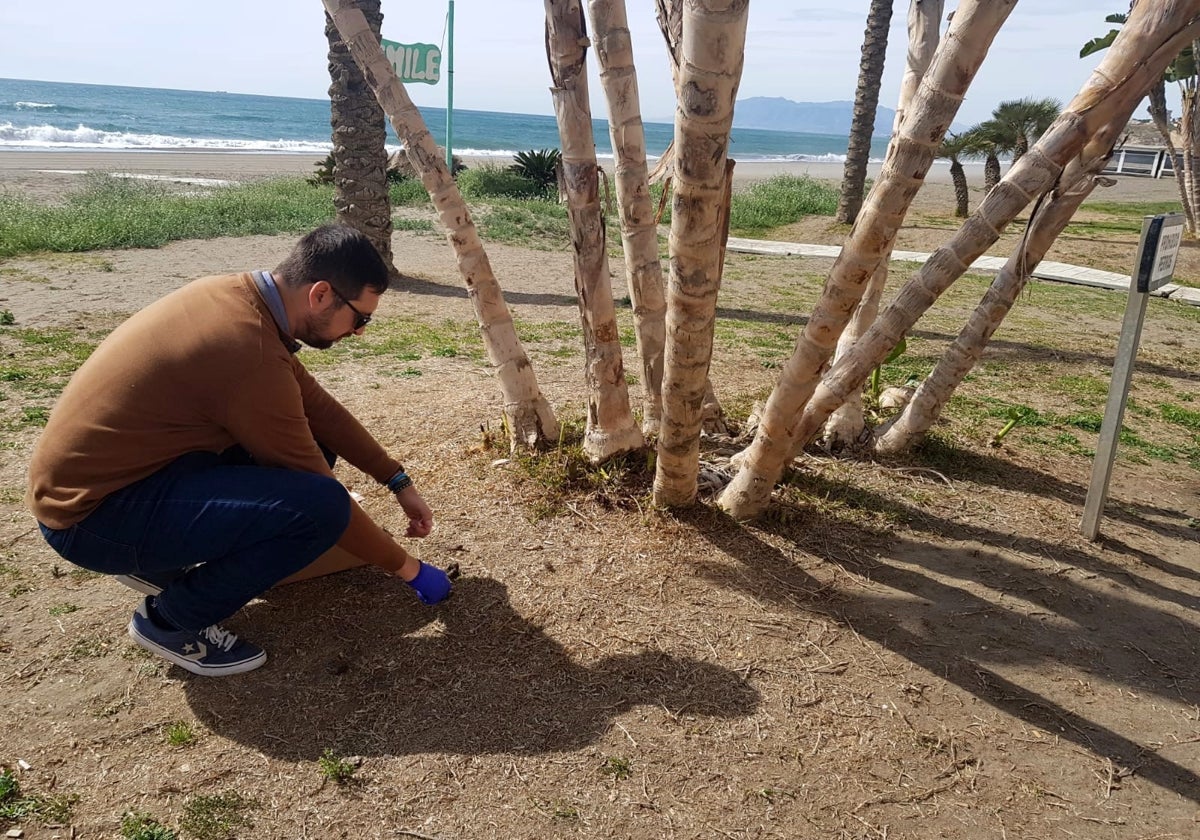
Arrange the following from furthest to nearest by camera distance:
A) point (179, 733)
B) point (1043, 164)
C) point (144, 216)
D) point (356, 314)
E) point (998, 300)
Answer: point (144, 216) < point (998, 300) < point (1043, 164) < point (356, 314) < point (179, 733)

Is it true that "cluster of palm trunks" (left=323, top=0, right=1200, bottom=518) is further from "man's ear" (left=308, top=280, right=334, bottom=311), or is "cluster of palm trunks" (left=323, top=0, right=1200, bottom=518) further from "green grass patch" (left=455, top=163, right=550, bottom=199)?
"green grass patch" (left=455, top=163, right=550, bottom=199)

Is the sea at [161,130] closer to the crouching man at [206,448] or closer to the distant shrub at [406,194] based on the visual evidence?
the distant shrub at [406,194]

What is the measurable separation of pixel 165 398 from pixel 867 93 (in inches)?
552

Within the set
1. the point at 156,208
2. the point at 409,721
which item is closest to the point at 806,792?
the point at 409,721

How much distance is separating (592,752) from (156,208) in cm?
1281

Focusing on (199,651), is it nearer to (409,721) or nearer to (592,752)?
(409,721)

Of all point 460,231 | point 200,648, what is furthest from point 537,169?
point 200,648

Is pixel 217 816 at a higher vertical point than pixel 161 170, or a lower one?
lower

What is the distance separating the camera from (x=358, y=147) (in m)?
9.36

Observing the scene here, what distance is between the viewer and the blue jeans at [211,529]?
2.60 meters

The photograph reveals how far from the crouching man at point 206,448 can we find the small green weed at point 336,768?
0.59 metres

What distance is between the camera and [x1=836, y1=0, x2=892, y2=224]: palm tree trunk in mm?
13664

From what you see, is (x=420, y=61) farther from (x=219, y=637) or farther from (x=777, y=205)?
(x=219, y=637)

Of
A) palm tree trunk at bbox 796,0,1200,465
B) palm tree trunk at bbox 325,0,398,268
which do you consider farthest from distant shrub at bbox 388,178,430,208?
palm tree trunk at bbox 796,0,1200,465
